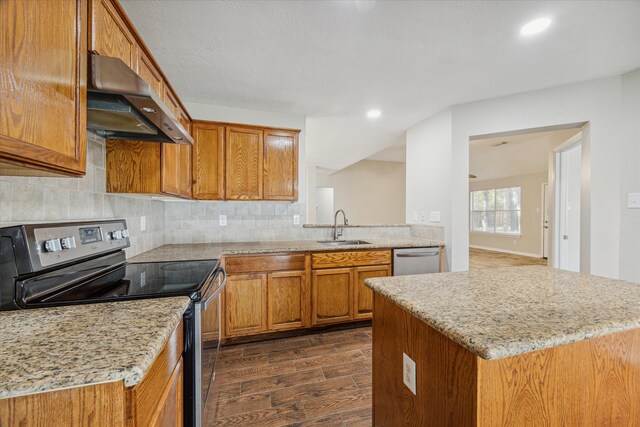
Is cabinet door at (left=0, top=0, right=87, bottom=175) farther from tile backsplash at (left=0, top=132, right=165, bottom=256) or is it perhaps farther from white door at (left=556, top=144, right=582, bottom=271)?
white door at (left=556, top=144, right=582, bottom=271)

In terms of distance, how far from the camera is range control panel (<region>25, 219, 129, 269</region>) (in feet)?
3.24

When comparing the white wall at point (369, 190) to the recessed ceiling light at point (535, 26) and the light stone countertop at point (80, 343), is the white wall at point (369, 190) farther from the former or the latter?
the light stone countertop at point (80, 343)

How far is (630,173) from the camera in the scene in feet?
7.41

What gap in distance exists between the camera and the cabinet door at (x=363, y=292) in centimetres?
272

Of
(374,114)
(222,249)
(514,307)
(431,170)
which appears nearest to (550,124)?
(431,170)

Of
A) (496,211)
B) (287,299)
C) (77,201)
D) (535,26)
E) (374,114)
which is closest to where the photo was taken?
(77,201)

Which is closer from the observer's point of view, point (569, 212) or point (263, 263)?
point (263, 263)

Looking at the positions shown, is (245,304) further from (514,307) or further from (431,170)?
(431,170)

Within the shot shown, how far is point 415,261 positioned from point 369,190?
4721 millimetres

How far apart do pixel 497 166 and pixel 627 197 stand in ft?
18.5

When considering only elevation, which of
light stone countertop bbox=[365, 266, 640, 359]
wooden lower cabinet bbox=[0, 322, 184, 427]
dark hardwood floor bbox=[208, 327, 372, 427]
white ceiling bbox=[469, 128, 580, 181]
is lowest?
dark hardwood floor bbox=[208, 327, 372, 427]

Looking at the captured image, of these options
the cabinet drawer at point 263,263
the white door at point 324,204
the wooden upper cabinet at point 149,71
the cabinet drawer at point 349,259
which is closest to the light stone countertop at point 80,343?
the wooden upper cabinet at point 149,71

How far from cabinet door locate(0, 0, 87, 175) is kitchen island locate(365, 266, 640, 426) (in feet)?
3.94

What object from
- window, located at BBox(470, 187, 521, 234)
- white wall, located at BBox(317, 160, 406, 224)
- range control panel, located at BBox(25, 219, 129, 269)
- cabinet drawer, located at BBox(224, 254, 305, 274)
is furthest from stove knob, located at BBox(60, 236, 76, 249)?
window, located at BBox(470, 187, 521, 234)
